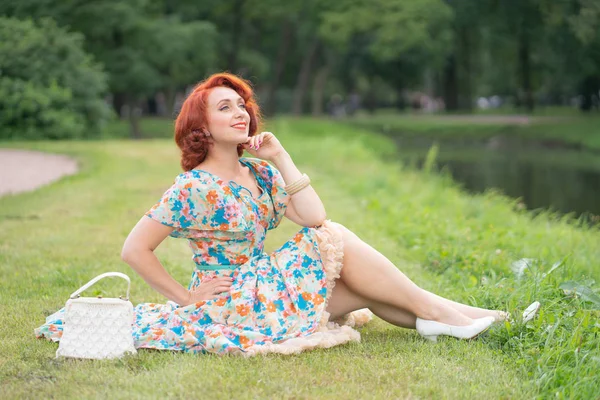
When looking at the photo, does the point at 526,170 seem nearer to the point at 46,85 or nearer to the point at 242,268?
the point at 46,85

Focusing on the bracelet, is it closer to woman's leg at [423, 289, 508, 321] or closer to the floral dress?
the floral dress

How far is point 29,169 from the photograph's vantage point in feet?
A: 39.9

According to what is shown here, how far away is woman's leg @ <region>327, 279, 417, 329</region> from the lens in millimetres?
3832

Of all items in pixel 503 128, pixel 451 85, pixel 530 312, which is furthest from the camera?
pixel 451 85

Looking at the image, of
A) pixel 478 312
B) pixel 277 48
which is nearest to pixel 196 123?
pixel 478 312

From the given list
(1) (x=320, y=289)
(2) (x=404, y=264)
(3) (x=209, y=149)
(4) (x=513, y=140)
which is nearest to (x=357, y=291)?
(1) (x=320, y=289)

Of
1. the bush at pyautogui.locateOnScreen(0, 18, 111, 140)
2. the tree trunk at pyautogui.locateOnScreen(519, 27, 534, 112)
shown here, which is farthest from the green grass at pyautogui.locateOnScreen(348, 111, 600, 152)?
the bush at pyautogui.locateOnScreen(0, 18, 111, 140)

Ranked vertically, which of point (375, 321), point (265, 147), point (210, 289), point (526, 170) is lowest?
point (526, 170)

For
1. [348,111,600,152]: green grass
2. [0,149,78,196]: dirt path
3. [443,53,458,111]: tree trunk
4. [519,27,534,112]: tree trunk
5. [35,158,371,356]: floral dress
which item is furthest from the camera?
[443,53,458,111]: tree trunk

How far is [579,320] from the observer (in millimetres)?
3875

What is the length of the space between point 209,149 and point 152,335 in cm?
86

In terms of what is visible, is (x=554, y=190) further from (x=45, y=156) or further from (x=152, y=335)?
(x=152, y=335)

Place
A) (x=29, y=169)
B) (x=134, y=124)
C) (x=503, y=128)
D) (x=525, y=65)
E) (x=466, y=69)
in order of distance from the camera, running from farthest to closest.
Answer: (x=466, y=69)
(x=525, y=65)
(x=134, y=124)
(x=503, y=128)
(x=29, y=169)

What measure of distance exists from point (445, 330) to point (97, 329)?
1.53 m
